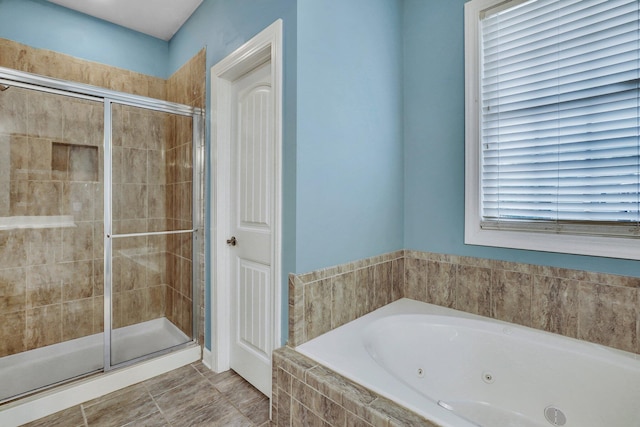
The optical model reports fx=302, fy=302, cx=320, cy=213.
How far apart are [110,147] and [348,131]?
1695mm

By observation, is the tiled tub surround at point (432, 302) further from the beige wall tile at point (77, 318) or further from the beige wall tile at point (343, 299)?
the beige wall tile at point (77, 318)

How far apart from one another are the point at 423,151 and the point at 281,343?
60.5 inches

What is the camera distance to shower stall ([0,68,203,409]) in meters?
2.11

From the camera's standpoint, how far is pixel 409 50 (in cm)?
215

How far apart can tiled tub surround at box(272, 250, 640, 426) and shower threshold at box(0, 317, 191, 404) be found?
136 cm

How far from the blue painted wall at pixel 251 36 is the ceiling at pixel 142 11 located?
10cm

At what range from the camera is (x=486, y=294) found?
1821 mm

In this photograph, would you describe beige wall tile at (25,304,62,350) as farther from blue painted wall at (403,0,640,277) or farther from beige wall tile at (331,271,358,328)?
blue painted wall at (403,0,640,277)

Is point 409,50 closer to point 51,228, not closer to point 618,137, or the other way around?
point 618,137

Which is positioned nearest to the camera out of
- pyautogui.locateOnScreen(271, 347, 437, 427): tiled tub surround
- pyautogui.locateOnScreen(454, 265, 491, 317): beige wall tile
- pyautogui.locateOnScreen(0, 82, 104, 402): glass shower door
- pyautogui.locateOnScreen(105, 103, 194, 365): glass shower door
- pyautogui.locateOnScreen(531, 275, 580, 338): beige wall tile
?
pyautogui.locateOnScreen(271, 347, 437, 427): tiled tub surround

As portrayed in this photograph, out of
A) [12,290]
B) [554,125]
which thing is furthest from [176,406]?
[554,125]

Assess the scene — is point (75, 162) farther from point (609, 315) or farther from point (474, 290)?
point (609, 315)

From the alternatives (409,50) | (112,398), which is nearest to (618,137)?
(409,50)

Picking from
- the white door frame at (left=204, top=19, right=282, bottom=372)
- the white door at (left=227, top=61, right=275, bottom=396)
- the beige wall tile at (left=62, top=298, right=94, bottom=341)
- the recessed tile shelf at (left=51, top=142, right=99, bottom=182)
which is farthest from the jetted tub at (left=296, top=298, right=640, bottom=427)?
the recessed tile shelf at (left=51, top=142, right=99, bottom=182)
